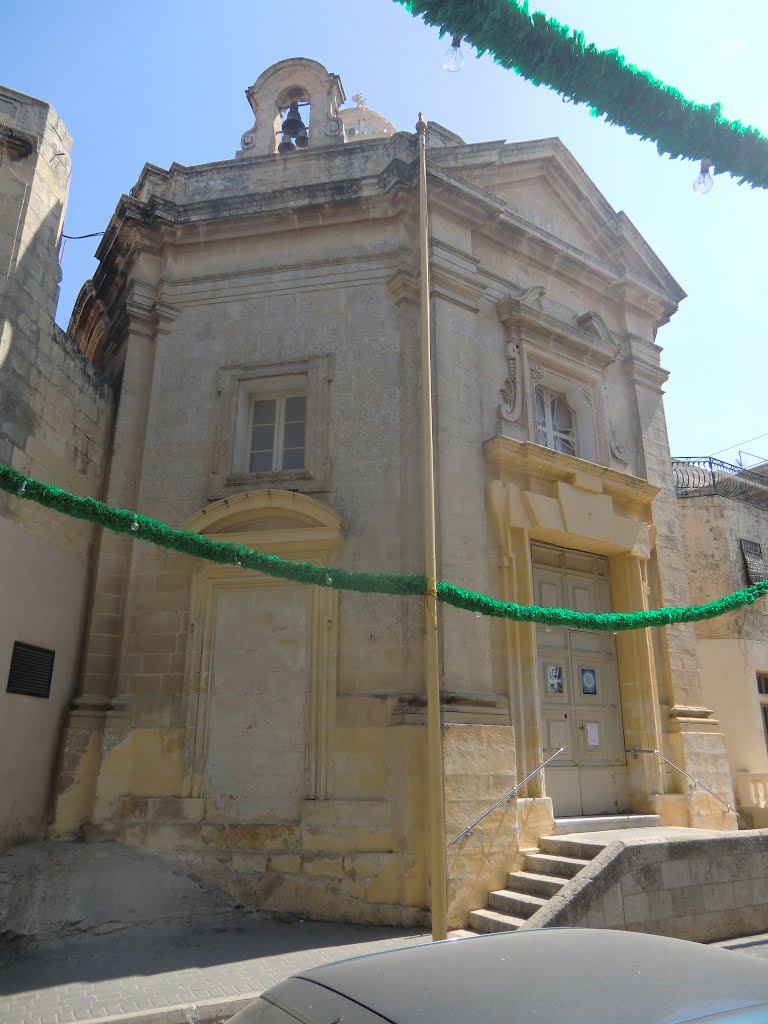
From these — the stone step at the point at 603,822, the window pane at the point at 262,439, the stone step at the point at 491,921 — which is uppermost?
the window pane at the point at 262,439

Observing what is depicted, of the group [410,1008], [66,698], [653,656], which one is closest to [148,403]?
[66,698]

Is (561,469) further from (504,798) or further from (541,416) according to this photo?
(504,798)

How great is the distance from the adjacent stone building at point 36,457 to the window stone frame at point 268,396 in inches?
69.5

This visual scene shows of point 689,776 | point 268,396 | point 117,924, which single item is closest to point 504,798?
point 689,776

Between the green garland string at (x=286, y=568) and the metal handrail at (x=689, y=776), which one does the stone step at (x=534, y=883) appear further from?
the metal handrail at (x=689, y=776)

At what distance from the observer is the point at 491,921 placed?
739 centimetres

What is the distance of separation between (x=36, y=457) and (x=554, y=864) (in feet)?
24.1

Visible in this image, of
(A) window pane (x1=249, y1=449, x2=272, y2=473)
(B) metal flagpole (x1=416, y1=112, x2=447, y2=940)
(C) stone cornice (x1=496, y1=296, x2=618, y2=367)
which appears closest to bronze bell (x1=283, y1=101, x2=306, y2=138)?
(C) stone cornice (x1=496, y1=296, x2=618, y2=367)

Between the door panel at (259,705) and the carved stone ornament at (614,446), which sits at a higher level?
the carved stone ornament at (614,446)

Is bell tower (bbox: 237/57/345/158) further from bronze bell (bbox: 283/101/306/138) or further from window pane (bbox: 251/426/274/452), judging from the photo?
window pane (bbox: 251/426/274/452)

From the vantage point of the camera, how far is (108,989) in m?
5.89

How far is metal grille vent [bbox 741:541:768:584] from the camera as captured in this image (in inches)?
617

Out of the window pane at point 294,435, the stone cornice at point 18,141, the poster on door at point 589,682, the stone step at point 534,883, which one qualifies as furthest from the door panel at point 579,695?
the stone cornice at point 18,141

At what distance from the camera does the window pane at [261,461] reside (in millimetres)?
10273
